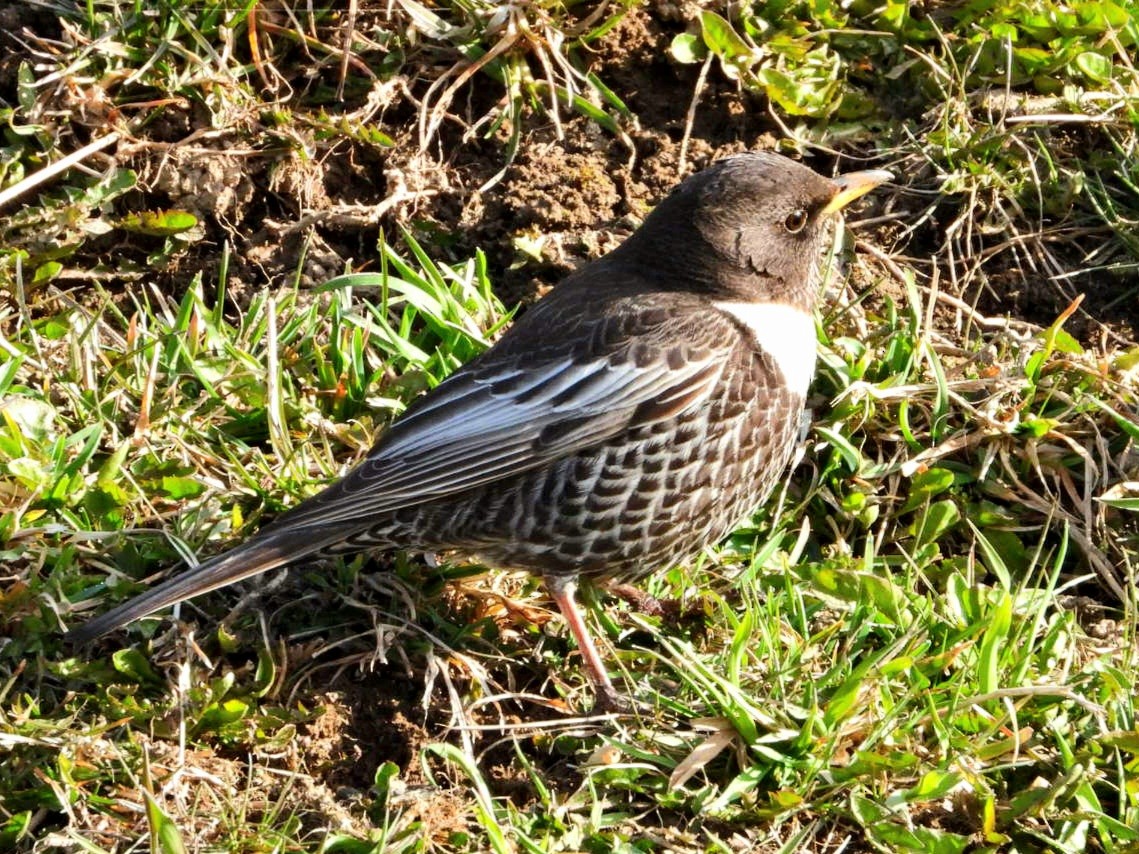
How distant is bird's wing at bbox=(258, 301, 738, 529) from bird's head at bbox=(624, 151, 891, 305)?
27 cm

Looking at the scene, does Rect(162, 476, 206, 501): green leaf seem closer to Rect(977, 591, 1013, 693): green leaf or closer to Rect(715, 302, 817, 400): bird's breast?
Rect(715, 302, 817, 400): bird's breast

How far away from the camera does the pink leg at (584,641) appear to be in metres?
4.70

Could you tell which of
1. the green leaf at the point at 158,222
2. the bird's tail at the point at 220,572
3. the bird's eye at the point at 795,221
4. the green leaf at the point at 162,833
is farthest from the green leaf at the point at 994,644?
the green leaf at the point at 158,222

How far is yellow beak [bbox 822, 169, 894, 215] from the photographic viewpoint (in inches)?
213

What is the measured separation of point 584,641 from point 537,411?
2.41 feet

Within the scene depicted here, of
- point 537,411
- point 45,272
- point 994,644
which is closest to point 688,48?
point 537,411

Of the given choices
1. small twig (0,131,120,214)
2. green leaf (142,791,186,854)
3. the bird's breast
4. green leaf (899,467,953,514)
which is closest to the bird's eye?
the bird's breast

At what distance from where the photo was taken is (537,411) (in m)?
4.96

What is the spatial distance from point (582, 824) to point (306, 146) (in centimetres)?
306

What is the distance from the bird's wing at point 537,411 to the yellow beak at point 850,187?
0.66 meters

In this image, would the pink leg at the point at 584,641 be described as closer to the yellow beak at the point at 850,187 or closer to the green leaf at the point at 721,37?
the yellow beak at the point at 850,187

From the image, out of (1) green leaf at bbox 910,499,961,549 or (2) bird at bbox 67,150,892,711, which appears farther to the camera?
→ (1) green leaf at bbox 910,499,961,549

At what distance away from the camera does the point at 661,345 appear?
4996 millimetres

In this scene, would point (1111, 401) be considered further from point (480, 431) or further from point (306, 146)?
point (306, 146)
